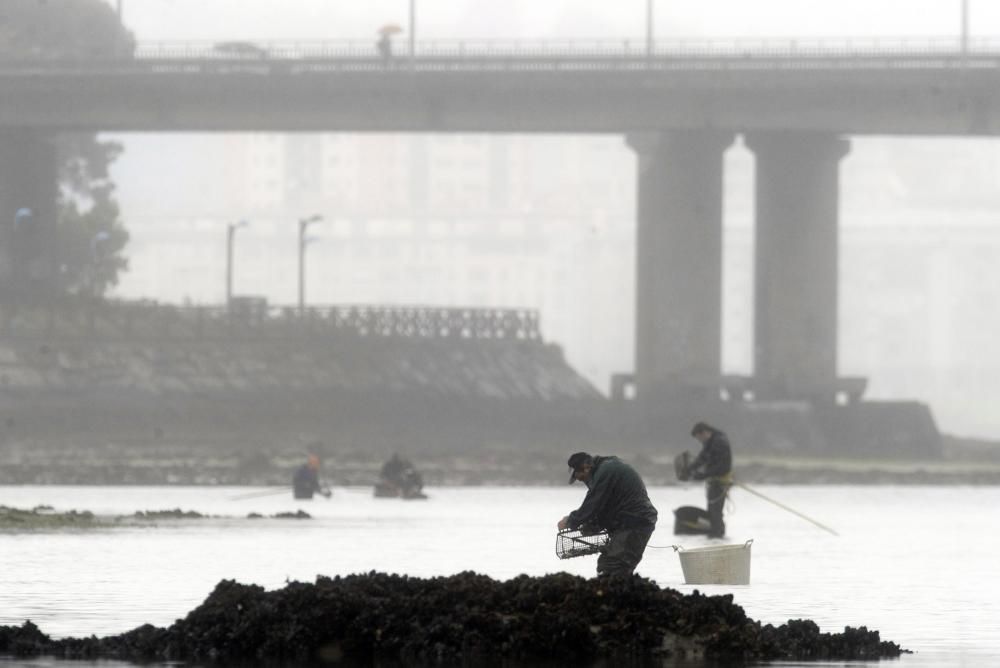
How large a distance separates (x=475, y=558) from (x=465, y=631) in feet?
40.9

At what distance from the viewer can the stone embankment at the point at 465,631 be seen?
54.0 feet

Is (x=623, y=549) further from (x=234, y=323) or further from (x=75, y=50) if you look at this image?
(x=75, y=50)

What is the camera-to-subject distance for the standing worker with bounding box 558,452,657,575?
19.4 metres

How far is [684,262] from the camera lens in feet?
283

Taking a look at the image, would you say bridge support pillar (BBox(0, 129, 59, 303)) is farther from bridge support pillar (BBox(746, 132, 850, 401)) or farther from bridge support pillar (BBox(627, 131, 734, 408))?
bridge support pillar (BBox(746, 132, 850, 401))

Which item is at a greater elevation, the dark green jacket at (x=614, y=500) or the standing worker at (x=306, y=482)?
the dark green jacket at (x=614, y=500)

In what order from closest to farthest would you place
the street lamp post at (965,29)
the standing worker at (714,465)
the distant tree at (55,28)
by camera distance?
the standing worker at (714,465) < the street lamp post at (965,29) < the distant tree at (55,28)

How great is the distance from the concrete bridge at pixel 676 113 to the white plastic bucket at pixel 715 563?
6077cm

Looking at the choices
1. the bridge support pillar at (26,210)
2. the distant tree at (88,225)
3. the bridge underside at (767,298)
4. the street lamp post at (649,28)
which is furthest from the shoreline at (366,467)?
the distant tree at (88,225)

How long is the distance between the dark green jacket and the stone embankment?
2.08 meters

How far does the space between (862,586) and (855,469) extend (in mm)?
53883

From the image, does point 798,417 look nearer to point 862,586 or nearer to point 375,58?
point 375,58

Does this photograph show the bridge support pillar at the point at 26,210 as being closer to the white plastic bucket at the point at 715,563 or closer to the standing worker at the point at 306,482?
the standing worker at the point at 306,482

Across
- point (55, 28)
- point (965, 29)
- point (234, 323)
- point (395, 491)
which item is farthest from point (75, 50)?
point (395, 491)
